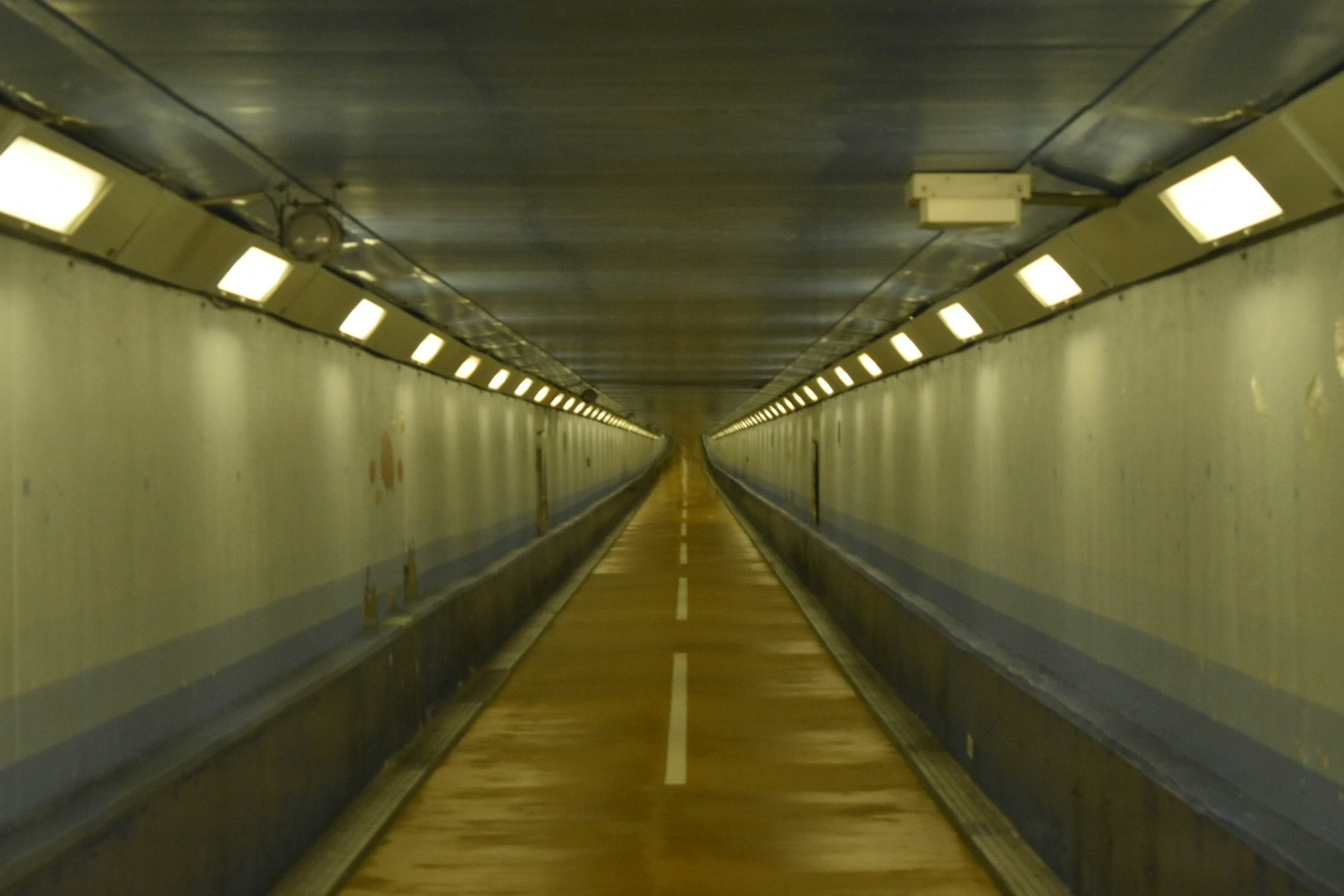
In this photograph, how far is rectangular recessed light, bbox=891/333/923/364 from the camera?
1748 centimetres

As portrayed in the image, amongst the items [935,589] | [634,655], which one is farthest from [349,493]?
[935,589]

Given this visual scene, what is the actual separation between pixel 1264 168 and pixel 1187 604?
295cm

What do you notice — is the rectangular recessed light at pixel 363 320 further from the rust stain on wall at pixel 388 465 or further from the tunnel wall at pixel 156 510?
the rust stain on wall at pixel 388 465

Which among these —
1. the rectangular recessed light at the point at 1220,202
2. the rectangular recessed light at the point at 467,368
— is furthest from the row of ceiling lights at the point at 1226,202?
the rectangular recessed light at the point at 467,368

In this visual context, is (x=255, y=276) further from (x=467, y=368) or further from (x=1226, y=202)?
(x=467, y=368)

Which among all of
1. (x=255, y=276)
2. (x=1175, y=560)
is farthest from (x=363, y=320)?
(x=1175, y=560)

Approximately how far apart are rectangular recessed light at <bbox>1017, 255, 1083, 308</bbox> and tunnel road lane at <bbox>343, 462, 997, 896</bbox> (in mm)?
3728

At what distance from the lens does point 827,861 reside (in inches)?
322

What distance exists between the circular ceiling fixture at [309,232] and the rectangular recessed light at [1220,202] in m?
4.96

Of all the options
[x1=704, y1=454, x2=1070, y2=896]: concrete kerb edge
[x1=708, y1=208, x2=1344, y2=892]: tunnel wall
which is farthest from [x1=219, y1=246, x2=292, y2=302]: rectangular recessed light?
[x1=704, y1=454, x2=1070, y2=896]: concrete kerb edge

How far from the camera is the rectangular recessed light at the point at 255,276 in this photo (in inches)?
384

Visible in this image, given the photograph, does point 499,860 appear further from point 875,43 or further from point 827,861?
point 875,43

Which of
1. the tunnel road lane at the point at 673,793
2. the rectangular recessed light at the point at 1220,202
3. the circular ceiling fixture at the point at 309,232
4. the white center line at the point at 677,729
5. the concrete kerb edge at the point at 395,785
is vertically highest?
the circular ceiling fixture at the point at 309,232

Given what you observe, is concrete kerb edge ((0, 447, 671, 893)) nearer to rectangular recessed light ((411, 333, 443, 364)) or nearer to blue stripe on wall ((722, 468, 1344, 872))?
rectangular recessed light ((411, 333, 443, 364))
